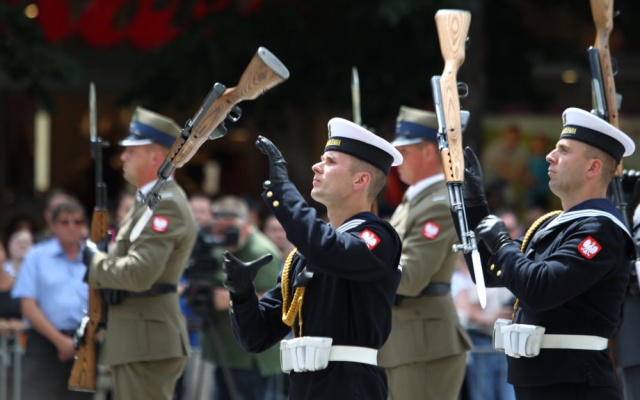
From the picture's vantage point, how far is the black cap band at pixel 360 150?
17.1ft

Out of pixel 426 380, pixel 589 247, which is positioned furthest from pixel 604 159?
pixel 426 380

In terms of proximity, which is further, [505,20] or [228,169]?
[228,169]

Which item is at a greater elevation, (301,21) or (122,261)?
(301,21)

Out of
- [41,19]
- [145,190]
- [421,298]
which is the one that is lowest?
[421,298]

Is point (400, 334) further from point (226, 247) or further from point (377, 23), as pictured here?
point (377, 23)

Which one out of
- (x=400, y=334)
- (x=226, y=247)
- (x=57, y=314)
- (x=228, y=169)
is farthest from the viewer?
(x=228, y=169)

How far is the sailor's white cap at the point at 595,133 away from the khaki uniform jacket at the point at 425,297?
1.44 m

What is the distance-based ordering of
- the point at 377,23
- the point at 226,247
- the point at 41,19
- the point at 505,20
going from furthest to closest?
the point at 505,20 → the point at 41,19 → the point at 377,23 → the point at 226,247

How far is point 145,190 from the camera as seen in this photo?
7203 millimetres

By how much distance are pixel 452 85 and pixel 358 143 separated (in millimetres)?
732

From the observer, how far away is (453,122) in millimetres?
5676

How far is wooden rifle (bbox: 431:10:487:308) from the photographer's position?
5359 mm

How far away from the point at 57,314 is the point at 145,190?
170cm

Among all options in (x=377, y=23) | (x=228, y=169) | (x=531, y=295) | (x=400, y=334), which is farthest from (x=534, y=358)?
(x=228, y=169)
